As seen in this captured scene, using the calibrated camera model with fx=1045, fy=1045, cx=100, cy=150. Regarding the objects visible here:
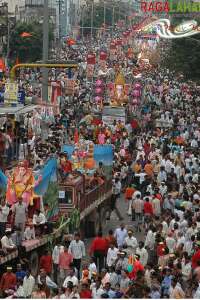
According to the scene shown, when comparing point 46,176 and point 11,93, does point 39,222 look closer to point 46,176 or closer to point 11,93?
point 46,176

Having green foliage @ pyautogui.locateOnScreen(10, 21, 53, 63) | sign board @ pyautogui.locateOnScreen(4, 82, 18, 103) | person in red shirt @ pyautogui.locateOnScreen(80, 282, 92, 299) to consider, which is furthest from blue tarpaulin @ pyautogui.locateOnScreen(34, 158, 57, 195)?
green foliage @ pyautogui.locateOnScreen(10, 21, 53, 63)

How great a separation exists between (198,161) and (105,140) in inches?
182

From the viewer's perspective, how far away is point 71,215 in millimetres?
21844

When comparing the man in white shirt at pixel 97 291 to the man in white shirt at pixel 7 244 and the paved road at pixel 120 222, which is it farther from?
the paved road at pixel 120 222

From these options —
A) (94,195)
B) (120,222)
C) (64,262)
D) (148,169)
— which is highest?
(64,262)

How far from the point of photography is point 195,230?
20.3 meters

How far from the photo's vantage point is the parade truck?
19.3 meters

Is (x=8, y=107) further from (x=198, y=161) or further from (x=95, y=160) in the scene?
(x=198, y=161)

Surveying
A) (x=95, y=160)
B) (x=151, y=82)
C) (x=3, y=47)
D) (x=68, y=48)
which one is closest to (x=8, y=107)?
(x=95, y=160)

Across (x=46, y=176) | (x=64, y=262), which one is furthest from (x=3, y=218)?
(x=64, y=262)

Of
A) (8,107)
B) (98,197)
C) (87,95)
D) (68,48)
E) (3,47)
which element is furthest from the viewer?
(68,48)

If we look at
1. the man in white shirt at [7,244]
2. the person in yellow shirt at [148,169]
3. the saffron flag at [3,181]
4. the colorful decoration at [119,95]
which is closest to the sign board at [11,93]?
the person in yellow shirt at [148,169]

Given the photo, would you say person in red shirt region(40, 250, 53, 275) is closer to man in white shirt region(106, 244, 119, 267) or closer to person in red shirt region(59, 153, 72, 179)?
man in white shirt region(106, 244, 119, 267)

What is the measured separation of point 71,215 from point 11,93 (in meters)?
9.91
